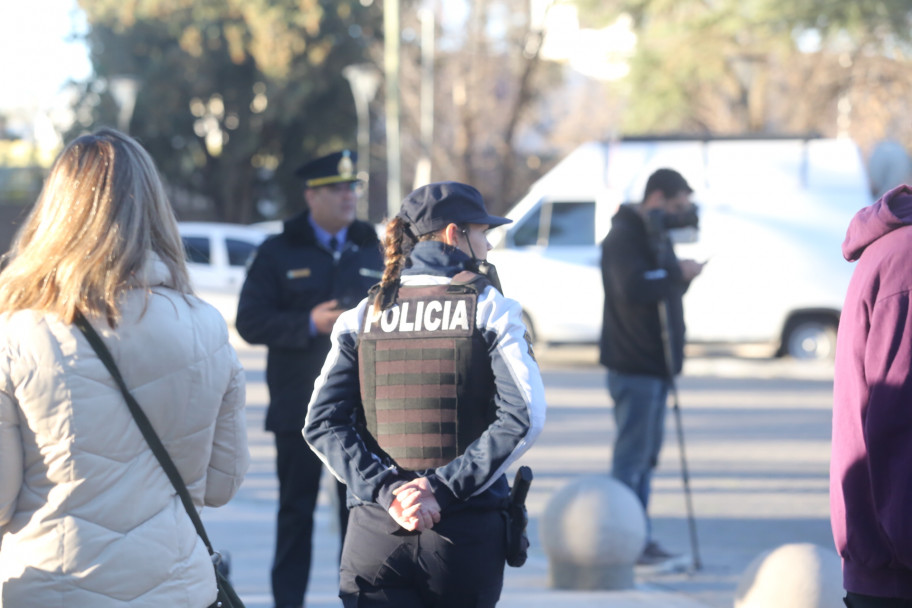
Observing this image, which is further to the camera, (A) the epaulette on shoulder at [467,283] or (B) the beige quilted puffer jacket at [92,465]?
(A) the epaulette on shoulder at [467,283]

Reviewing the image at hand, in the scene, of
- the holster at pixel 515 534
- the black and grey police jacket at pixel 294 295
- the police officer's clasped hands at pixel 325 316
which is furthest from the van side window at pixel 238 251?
the holster at pixel 515 534

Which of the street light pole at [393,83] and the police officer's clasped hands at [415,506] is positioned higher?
the street light pole at [393,83]

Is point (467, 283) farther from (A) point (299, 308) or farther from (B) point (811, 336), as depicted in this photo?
(B) point (811, 336)

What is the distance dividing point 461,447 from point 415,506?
211 millimetres

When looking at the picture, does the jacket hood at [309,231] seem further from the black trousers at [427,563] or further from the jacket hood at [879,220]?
the jacket hood at [879,220]

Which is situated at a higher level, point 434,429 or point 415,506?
point 434,429

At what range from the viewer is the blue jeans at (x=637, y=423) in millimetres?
6082

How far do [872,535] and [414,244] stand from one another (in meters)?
1.42

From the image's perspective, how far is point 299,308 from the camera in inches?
194

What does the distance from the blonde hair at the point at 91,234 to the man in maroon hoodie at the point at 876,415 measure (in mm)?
1551

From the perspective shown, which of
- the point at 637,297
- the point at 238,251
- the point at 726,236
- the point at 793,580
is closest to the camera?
the point at 793,580

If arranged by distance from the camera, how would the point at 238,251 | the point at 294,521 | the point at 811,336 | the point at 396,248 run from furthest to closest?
the point at 238,251 → the point at 811,336 → the point at 294,521 → the point at 396,248

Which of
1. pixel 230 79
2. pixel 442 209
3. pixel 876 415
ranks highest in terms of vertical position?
pixel 230 79

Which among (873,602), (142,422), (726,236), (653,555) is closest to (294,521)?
(653,555)
